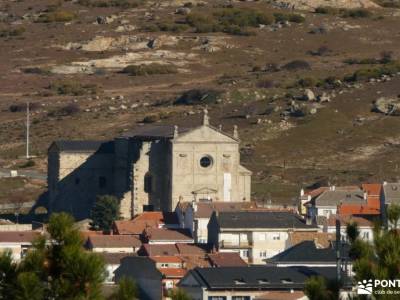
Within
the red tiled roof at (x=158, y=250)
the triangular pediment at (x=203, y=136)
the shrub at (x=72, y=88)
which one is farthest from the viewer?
the shrub at (x=72, y=88)

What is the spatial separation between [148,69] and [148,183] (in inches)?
2267

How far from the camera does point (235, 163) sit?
83.7 m

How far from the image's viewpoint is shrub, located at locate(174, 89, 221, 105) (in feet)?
399

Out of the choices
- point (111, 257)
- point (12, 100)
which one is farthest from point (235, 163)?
point (12, 100)

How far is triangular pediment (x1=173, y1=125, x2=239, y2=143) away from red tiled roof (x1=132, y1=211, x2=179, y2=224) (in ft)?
18.0

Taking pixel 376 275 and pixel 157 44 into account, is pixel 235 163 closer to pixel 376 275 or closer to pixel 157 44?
pixel 376 275

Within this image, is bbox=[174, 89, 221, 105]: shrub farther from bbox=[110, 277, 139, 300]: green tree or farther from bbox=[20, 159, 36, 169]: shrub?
bbox=[110, 277, 139, 300]: green tree

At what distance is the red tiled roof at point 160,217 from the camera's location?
77.0 meters

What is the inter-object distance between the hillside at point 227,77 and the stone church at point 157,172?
20.4 ft

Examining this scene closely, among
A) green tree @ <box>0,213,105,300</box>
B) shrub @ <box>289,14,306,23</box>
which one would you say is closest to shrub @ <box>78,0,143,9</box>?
shrub @ <box>289,14,306,23</box>

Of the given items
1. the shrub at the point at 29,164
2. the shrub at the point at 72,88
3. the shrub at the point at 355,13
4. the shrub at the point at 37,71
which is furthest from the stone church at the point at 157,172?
the shrub at the point at 355,13

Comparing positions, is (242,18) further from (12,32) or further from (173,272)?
(173,272)

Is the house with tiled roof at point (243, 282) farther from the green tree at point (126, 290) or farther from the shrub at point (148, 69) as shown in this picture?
the shrub at point (148, 69)

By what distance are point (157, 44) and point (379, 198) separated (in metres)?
74.7
